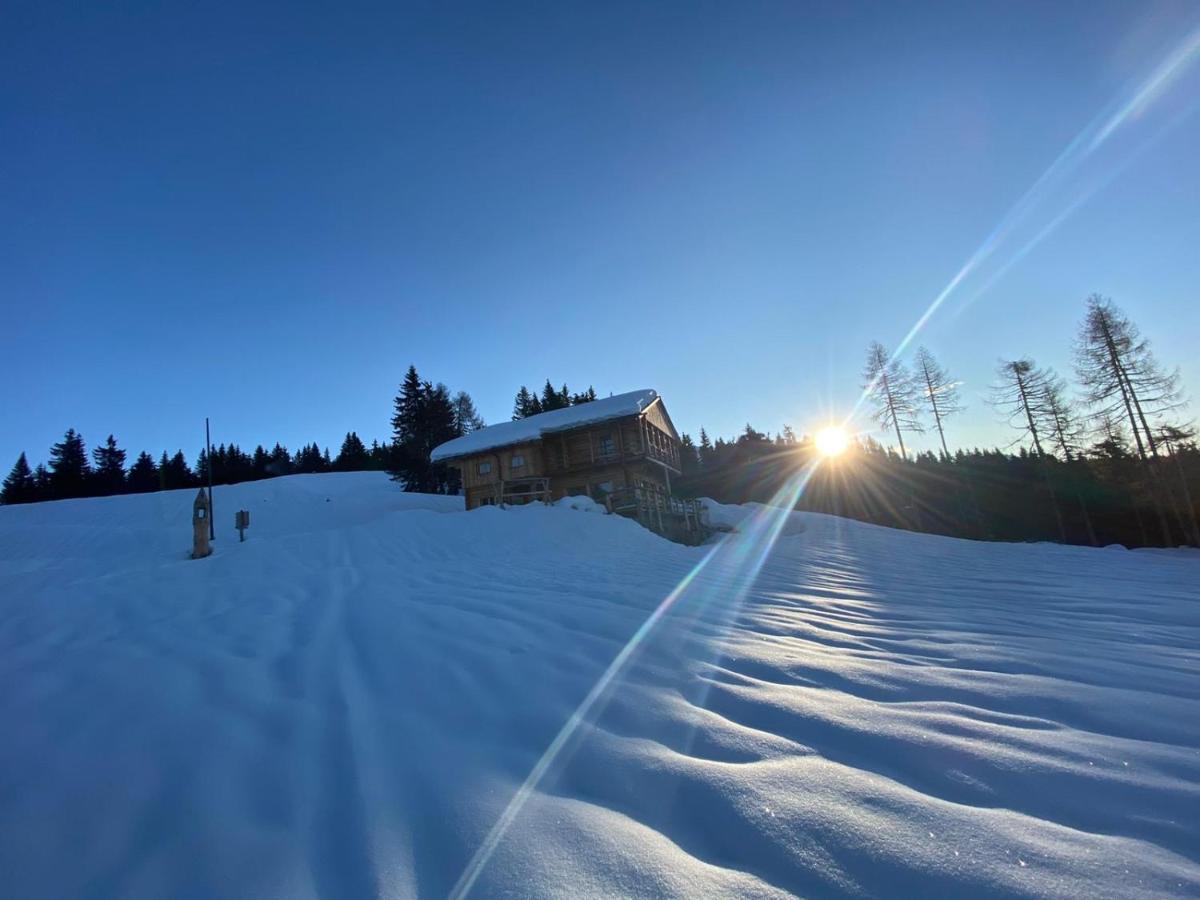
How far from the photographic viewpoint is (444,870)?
4.61 feet

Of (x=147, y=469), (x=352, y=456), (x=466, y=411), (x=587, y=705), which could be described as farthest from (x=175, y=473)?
(x=587, y=705)

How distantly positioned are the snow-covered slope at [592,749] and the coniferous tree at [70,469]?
6730 centimetres

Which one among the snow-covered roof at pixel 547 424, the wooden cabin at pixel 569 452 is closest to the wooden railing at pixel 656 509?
the wooden cabin at pixel 569 452

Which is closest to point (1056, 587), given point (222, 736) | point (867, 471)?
point (222, 736)

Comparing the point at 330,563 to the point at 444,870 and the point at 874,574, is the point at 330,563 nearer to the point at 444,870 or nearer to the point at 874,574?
the point at 444,870

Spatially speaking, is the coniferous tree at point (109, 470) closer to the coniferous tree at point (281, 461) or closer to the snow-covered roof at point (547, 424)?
the coniferous tree at point (281, 461)

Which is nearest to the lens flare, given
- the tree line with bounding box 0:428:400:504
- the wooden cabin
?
the wooden cabin

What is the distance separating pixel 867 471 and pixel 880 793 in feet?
108

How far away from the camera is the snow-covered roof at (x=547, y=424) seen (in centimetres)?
2106

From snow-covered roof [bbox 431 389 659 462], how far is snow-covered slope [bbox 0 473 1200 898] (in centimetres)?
1647

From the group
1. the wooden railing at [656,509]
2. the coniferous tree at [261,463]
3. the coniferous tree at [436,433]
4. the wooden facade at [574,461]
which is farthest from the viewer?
the coniferous tree at [261,463]

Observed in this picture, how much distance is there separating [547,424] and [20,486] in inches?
2841

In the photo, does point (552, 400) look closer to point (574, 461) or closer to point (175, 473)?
point (574, 461)

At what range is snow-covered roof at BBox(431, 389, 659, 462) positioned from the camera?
69.1 ft
